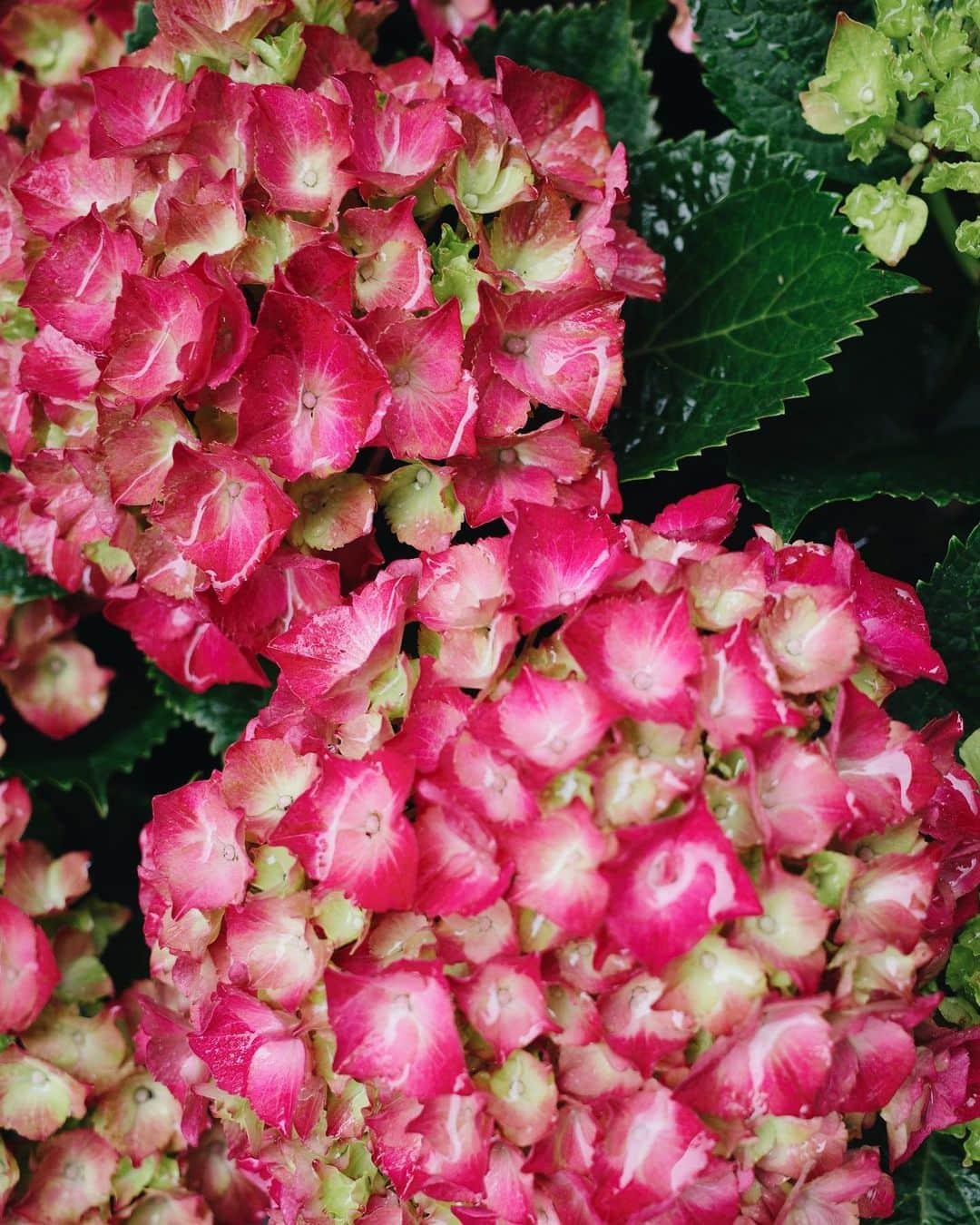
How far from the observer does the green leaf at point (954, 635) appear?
31.0 inches

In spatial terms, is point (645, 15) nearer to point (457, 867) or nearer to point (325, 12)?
point (325, 12)

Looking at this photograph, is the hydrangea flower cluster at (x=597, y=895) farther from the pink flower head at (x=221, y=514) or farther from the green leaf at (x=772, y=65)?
the green leaf at (x=772, y=65)

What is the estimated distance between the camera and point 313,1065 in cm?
62

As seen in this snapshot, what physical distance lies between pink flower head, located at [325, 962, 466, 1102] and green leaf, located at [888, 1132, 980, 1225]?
34cm

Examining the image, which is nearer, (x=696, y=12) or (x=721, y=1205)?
(x=721, y=1205)

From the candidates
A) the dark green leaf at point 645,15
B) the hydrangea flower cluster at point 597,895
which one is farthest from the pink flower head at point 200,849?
the dark green leaf at point 645,15

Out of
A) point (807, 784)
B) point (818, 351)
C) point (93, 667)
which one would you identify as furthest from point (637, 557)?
point (93, 667)

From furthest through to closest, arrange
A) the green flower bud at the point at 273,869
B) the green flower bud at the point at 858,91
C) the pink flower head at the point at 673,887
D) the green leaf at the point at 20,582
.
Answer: the green leaf at the point at 20,582, the green flower bud at the point at 858,91, the green flower bud at the point at 273,869, the pink flower head at the point at 673,887

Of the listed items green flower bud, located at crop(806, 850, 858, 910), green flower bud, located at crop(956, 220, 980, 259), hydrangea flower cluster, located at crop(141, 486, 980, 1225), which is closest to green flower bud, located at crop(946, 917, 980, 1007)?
hydrangea flower cluster, located at crop(141, 486, 980, 1225)

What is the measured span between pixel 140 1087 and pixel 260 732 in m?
0.32

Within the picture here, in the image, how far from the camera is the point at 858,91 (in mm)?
747

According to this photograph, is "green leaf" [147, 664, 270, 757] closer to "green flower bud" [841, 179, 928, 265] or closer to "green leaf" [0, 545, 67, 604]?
"green leaf" [0, 545, 67, 604]

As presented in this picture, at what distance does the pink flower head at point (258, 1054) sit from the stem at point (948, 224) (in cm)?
61

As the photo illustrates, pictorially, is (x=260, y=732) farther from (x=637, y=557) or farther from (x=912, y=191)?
(x=912, y=191)
